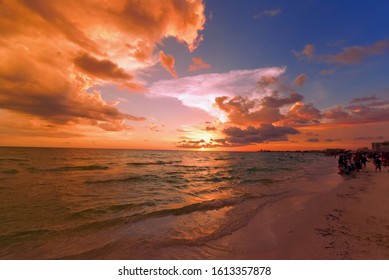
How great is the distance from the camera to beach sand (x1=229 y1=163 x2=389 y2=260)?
603 centimetres

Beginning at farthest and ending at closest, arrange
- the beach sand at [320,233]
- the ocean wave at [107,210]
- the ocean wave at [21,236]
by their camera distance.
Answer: the ocean wave at [107,210], the ocean wave at [21,236], the beach sand at [320,233]

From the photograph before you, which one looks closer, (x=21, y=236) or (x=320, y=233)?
(x=320, y=233)

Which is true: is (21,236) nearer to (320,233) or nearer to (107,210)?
(107,210)

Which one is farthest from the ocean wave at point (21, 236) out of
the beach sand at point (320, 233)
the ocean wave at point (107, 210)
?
the beach sand at point (320, 233)

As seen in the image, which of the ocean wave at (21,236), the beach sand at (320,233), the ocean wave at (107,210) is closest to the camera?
the beach sand at (320,233)

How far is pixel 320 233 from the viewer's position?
746cm

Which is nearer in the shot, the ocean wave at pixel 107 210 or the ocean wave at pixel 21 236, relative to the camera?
the ocean wave at pixel 21 236

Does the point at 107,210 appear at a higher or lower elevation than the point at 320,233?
lower

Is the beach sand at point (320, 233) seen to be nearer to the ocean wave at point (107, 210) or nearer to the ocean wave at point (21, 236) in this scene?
the ocean wave at point (107, 210)

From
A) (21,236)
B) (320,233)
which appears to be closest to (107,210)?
(21,236)

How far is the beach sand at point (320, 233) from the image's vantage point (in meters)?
6.03

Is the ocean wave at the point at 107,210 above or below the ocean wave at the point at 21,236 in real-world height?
above

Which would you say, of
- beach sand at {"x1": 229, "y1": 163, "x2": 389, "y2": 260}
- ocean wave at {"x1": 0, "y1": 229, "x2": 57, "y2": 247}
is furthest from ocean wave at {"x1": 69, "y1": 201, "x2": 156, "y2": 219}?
beach sand at {"x1": 229, "y1": 163, "x2": 389, "y2": 260}
